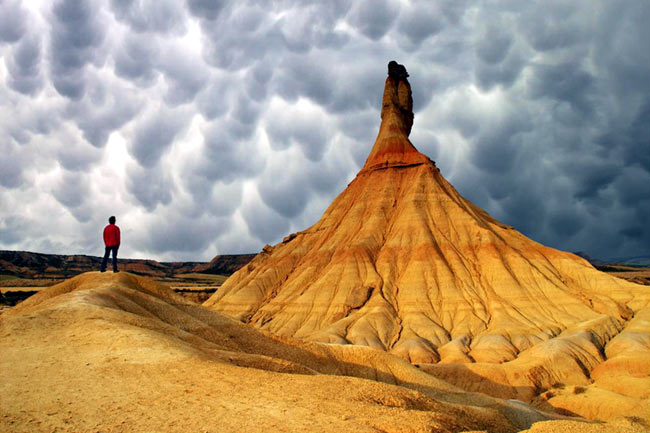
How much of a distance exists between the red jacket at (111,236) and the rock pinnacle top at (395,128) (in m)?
72.2

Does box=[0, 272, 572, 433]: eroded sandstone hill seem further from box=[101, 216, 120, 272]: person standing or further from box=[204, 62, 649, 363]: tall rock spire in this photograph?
box=[204, 62, 649, 363]: tall rock spire

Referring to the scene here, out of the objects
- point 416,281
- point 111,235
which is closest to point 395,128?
point 416,281

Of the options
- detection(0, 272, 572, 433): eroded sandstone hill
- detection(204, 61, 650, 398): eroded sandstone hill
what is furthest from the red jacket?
detection(204, 61, 650, 398): eroded sandstone hill

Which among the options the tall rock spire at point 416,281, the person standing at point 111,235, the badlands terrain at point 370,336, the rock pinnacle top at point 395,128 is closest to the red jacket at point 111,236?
the person standing at point 111,235

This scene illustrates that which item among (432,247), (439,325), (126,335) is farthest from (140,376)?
(432,247)

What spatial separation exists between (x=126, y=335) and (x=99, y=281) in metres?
8.49

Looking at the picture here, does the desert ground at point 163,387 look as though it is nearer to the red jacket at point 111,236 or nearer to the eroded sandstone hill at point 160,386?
the eroded sandstone hill at point 160,386

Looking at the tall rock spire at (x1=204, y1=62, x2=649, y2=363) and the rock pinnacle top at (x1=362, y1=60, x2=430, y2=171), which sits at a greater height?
the rock pinnacle top at (x1=362, y1=60, x2=430, y2=171)

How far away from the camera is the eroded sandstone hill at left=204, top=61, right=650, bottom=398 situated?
5267 centimetres

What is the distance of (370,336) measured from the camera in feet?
183

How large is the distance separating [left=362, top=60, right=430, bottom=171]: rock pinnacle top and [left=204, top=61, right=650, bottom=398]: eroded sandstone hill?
376mm

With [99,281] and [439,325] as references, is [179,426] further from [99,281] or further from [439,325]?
[439,325]

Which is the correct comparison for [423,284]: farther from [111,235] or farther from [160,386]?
[160,386]

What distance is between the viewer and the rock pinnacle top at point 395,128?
90.0 meters
